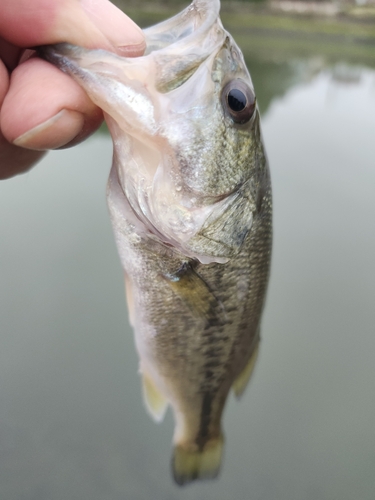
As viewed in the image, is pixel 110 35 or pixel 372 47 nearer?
pixel 110 35

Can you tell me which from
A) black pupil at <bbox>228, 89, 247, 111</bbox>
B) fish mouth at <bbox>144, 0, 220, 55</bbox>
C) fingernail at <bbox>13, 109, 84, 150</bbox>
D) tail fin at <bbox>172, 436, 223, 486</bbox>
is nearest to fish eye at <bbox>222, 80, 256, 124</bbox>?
black pupil at <bbox>228, 89, 247, 111</bbox>

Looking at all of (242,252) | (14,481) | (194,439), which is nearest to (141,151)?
(242,252)

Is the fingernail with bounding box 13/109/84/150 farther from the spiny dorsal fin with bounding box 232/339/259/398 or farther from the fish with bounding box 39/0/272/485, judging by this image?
the spiny dorsal fin with bounding box 232/339/259/398

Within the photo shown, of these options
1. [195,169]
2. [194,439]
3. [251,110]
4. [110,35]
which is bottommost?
[194,439]

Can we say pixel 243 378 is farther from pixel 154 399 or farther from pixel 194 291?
pixel 194 291

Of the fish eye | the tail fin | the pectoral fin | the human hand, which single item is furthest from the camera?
the tail fin

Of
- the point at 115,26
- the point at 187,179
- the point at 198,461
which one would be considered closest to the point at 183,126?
the point at 187,179

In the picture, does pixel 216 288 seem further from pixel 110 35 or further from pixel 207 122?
pixel 110 35

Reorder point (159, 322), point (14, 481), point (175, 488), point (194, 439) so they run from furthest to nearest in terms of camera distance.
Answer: point (175, 488) → point (14, 481) → point (194, 439) → point (159, 322)
